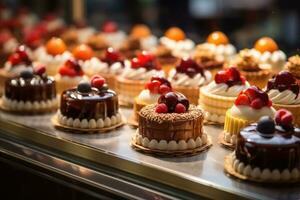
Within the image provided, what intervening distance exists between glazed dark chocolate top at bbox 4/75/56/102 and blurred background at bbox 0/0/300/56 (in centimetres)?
169

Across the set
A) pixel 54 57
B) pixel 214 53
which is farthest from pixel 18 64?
pixel 214 53

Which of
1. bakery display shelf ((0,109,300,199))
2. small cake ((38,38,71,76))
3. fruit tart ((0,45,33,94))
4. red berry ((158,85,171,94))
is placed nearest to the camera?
bakery display shelf ((0,109,300,199))

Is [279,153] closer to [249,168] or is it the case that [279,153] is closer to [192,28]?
[249,168]

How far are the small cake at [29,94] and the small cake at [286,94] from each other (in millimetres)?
1422

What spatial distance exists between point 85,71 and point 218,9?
5.66 ft

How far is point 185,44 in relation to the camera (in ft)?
17.1

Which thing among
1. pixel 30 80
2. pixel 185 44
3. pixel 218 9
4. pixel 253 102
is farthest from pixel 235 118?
pixel 218 9

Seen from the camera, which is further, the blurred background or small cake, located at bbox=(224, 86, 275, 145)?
the blurred background

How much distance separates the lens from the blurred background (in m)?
5.34

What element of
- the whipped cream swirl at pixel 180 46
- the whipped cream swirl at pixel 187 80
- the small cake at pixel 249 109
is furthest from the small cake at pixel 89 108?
the whipped cream swirl at pixel 180 46

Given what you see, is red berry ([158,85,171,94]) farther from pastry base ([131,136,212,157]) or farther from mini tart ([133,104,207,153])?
pastry base ([131,136,212,157])

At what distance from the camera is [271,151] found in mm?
2676

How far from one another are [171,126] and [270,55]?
155 cm

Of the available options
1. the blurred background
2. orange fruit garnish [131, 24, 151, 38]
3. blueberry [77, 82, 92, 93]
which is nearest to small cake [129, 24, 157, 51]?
orange fruit garnish [131, 24, 151, 38]
